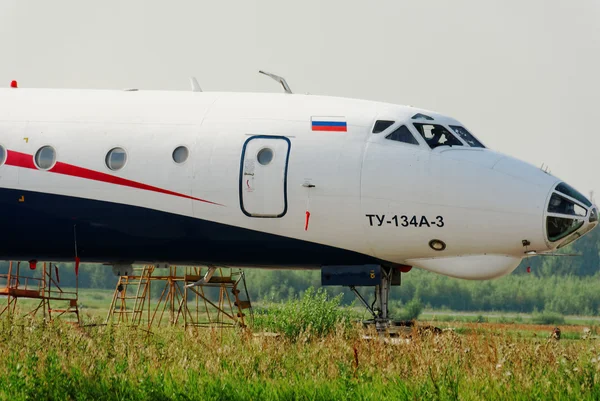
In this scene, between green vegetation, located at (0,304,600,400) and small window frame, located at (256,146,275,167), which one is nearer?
green vegetation, located at (0,304,600,400)

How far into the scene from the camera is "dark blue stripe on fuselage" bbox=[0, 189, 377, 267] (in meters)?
21.6

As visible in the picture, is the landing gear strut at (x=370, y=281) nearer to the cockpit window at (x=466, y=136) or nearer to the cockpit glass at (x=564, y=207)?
the cockpit window at (x=466, y=136)

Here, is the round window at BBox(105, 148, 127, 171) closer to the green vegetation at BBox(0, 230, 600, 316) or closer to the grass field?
the grass field

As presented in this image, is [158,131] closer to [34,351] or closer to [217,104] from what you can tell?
[217,104]

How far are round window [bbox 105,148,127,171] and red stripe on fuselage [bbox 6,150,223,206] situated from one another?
0.70 ft

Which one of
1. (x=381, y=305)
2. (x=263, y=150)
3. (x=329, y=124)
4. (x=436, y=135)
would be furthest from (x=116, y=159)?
(x=436, y=135)

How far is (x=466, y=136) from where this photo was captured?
71.2ft

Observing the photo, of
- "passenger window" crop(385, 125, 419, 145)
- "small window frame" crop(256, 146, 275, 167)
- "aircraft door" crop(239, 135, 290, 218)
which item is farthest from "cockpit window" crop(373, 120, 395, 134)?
"small window frame" crop(256, 146, 275, 167)

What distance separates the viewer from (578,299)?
61.5 meters

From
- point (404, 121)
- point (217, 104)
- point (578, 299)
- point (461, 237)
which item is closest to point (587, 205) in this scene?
point (461, 237)

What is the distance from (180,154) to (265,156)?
1841 millimetres

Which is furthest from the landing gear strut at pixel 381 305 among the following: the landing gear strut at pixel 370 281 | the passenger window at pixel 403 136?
the passenger window at pixel 403 136

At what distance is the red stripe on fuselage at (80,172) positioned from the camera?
21572 mm

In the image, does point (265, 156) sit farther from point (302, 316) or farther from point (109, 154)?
point (302, 316)
